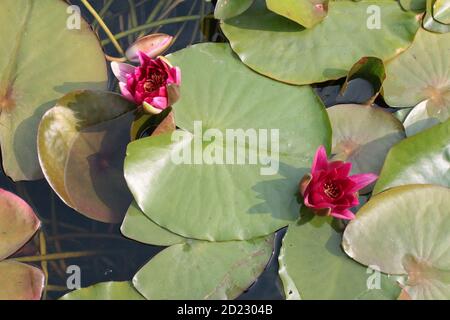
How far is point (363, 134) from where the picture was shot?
1975 mm

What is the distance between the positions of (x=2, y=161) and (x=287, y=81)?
3.63 ft

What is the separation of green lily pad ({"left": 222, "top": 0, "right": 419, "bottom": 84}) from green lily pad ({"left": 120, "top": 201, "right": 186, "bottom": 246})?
0.70 m

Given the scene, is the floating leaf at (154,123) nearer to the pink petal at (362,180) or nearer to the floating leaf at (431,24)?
the pink petal at (362,180)

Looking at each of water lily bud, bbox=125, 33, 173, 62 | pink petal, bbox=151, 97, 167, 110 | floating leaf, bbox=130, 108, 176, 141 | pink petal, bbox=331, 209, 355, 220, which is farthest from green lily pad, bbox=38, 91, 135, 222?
pink petal, bbox=331, 209, 355, 220

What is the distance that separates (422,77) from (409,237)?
0.68 metres

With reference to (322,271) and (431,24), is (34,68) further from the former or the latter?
(431,24)

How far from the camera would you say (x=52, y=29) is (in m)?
2.10

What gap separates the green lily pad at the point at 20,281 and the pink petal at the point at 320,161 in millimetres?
1012

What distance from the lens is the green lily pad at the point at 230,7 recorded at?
211 cm

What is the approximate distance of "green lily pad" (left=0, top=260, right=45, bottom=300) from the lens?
1.80m
